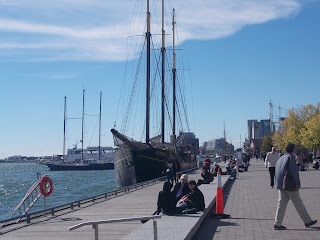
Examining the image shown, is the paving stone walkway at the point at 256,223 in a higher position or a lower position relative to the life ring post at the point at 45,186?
lower

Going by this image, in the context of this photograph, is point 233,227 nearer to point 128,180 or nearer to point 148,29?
point 128,180

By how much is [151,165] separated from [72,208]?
72.6 feet

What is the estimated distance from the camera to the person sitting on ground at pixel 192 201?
36.3ft

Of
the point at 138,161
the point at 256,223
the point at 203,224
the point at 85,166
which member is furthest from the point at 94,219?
the point at 85,166

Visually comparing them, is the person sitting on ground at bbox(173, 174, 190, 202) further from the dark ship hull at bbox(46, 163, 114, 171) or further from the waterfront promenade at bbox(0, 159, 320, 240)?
the dark ship hull at bbox(46, 163, 114, 171)

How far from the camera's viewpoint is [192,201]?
11250 millimetres

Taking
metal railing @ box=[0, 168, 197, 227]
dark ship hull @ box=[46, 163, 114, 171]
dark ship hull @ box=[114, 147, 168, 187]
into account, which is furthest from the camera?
dark ship hull @ box=[46, 163, 114, 171]

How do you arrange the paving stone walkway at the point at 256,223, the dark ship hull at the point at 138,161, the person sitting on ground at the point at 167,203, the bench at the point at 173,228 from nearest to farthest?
1. the bench at the point at 173,228
2. the paving stone walkway at the point at 256,223
3. the person sitting on ground at the point at 167,203
4. the dark ship hull at the point at 138,161

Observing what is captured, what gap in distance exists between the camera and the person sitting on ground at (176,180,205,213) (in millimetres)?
11055

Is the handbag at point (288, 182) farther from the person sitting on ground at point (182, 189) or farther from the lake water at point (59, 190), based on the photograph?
the lake water at point (59, 190)

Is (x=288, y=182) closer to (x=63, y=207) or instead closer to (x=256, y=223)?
(x=256, y=223)

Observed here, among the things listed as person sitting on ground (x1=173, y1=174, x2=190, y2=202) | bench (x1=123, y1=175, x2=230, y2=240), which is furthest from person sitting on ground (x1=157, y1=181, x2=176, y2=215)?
person sitting on ground (x1=173, y1=174, x2=190, y2=202)

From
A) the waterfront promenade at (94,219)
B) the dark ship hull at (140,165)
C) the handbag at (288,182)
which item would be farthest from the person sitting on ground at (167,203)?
the dark ship hull at (140,165)

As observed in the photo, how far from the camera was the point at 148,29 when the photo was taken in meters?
40.6
